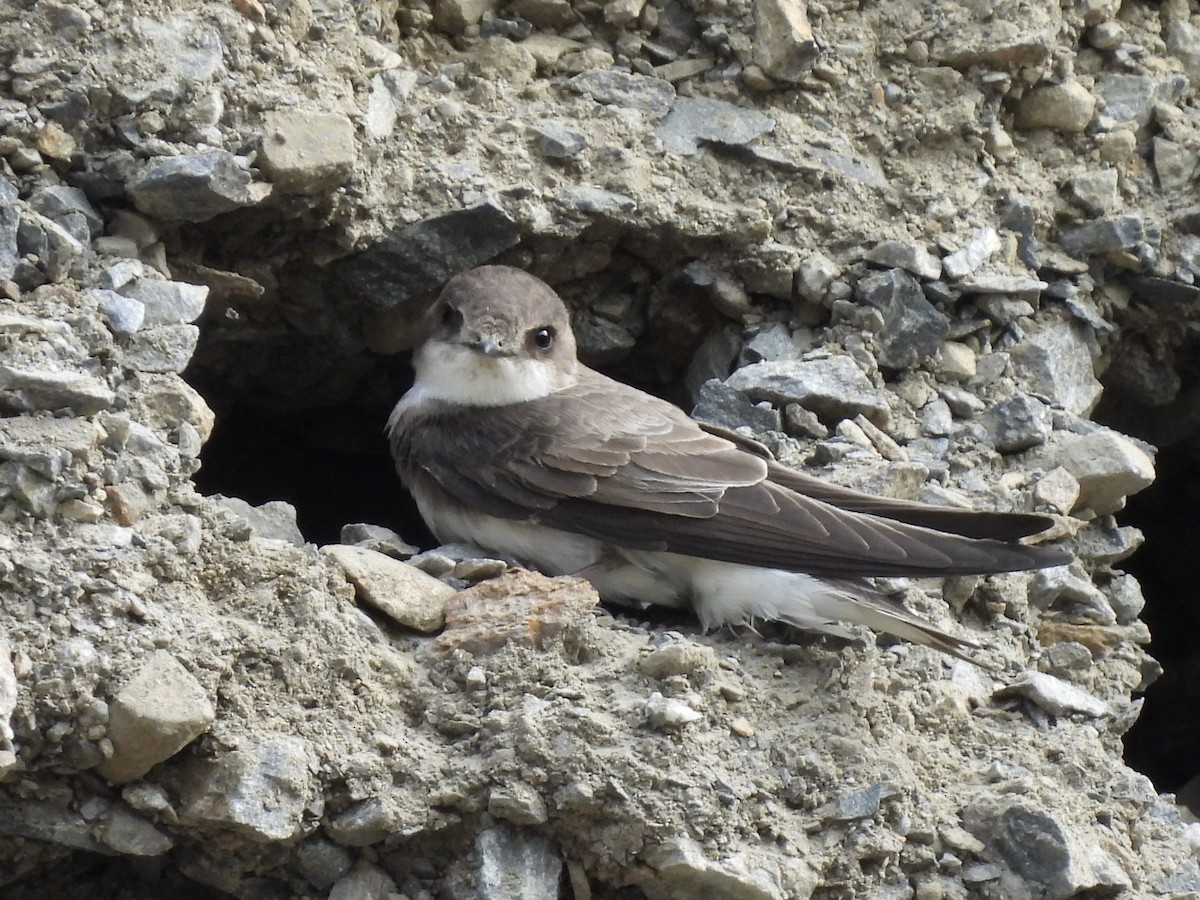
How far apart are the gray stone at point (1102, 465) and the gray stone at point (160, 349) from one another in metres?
2.25

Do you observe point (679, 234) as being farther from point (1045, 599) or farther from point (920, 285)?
point (1045, 599)

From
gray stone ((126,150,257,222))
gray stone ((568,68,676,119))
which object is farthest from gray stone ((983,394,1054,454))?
gray stone ((126,150,257,222))

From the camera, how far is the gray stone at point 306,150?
4.33 meters

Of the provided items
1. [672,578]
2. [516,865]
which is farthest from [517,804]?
[672,578]

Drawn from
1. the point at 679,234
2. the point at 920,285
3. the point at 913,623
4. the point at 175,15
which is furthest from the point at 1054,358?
the point at 175,15

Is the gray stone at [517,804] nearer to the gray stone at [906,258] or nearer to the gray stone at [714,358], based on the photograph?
the gray stone at [714,358]

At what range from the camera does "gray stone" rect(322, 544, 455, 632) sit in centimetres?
355

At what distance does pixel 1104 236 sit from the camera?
5.13 m

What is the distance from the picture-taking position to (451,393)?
451 cm

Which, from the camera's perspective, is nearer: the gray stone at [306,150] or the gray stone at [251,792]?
the gray stone at [251,792]

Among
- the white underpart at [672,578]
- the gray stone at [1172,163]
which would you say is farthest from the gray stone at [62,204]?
the gray stone at [1172,163]

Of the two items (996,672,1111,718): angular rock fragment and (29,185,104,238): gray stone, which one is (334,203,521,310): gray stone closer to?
(29,185,104,238): gray stone

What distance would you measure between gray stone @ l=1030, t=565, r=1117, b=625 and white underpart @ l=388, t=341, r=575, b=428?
133 centimetres

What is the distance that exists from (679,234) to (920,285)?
2.21 ft
